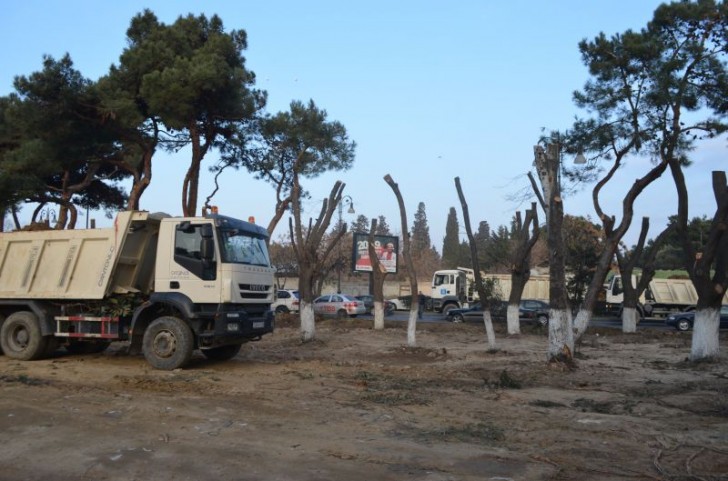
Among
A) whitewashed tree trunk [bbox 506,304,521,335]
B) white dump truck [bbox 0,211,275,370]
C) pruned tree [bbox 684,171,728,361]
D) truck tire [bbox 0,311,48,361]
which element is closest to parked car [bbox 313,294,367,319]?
whitewashed tree trunk [bbox 506,304,521,335]

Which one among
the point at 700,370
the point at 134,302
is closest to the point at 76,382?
the point at 134,302

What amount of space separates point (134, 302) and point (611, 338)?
17875 millimetres

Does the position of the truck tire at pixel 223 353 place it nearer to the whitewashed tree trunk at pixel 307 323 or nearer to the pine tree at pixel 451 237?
the whitewashed tree trunk at pixel 307 323

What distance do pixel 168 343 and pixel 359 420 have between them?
18.2 ft

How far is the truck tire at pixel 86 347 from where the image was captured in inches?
591

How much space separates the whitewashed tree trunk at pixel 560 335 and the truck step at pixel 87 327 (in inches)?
357

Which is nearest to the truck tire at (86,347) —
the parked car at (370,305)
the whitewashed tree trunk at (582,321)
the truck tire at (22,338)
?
the truck tire at (22,338)

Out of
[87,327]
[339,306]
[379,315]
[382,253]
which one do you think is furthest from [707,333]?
[382,253]

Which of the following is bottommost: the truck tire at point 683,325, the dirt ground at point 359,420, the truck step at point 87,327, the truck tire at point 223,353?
the dirt ground at point 359,420

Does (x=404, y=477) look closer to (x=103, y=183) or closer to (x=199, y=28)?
A: (x=199, y=28)

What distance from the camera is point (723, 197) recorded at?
14.8 m

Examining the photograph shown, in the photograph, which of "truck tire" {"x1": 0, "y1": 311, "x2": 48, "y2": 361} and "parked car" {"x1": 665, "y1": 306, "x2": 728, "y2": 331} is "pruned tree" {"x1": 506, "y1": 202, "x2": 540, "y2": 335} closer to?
"parked car" {"x1": 665, "y1": 306, "x2": 728, "y2": 331}

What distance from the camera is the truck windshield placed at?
12234mm

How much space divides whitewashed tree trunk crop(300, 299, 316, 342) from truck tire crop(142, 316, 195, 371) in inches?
289
